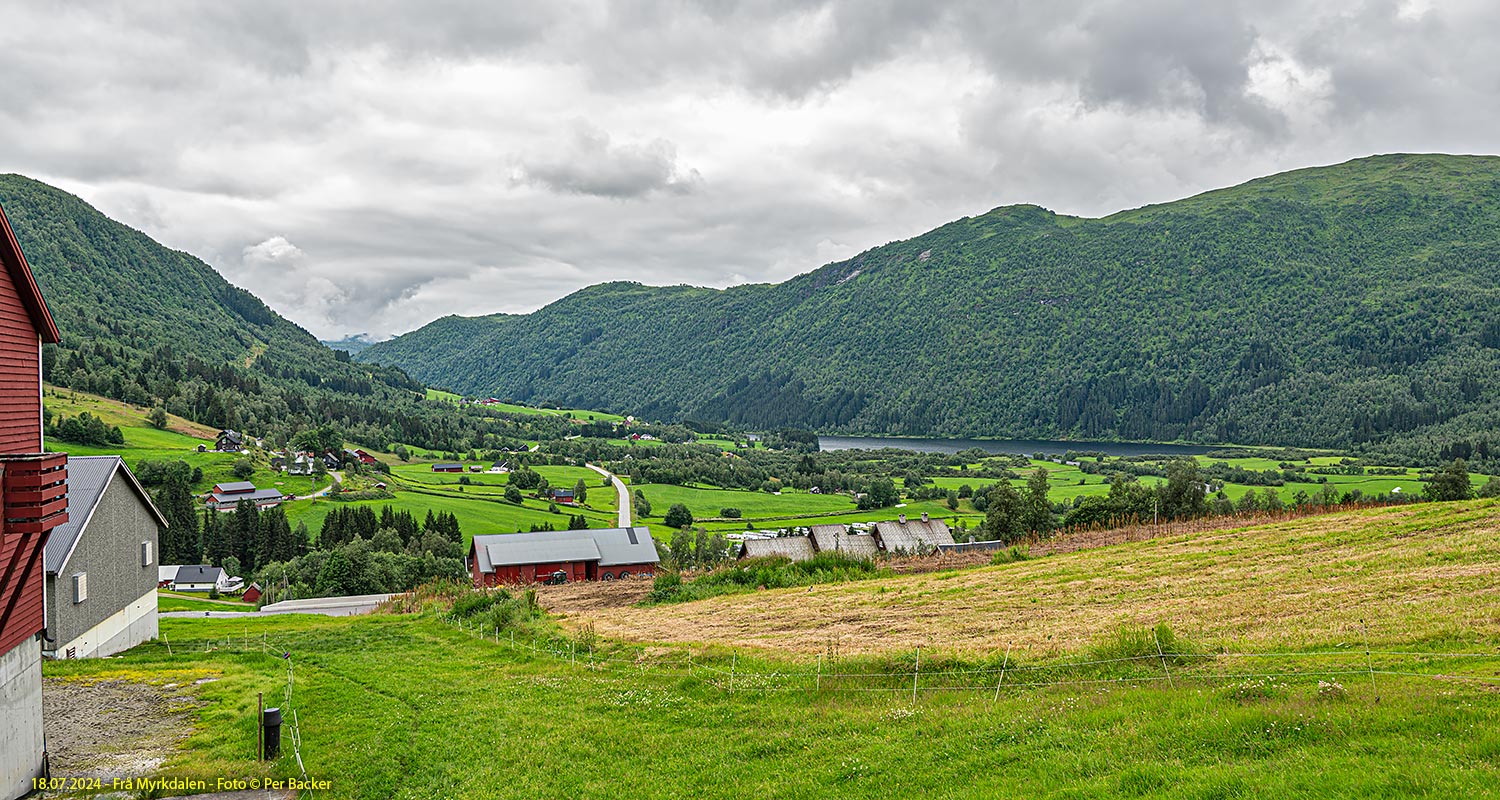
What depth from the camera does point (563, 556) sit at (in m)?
68.3

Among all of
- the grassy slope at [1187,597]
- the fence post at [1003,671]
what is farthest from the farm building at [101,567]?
the fence post at [1003,671]

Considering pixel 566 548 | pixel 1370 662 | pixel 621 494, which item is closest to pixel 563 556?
pixel 566 548

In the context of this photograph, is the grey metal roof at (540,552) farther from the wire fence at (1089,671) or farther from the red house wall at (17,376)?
the red house wall at (17,376)

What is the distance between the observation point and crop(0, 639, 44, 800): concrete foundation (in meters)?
13.0

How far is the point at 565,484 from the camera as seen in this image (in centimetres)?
13750

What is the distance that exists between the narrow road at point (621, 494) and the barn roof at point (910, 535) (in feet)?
120

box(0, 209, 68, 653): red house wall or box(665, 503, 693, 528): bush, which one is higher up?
box(0, 209, 68, 653): red house wall

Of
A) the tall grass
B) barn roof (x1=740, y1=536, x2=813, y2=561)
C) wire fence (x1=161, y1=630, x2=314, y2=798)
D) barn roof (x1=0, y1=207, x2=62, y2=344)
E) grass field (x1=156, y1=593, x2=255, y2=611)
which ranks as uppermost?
barn roof (x1=0, y1=207, x2=62, y2=344)

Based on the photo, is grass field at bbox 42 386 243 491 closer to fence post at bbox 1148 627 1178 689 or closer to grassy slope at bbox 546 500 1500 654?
grassy slope at bbox 546 500 1500 654

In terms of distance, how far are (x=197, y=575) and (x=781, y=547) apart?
188 ft


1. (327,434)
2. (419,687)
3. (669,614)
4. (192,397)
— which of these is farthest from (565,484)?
(419,687)

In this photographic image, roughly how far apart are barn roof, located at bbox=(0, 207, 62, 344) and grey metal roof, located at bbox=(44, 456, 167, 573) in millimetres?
16764

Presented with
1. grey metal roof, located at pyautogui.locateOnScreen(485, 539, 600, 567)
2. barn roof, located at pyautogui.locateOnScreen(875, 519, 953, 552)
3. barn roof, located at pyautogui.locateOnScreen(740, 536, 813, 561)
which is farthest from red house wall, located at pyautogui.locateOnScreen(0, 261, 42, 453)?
grey metal roof, located at pyautogui.locateOnScreen(485, 539, 600, 567)

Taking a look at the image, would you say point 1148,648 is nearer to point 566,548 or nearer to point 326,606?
point 566,548
